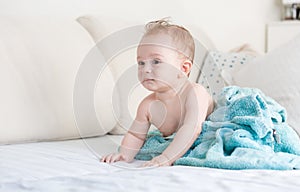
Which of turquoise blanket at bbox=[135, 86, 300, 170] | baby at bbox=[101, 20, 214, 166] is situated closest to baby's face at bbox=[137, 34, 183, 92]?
baby at bbox=[101, 20, 214, 166]

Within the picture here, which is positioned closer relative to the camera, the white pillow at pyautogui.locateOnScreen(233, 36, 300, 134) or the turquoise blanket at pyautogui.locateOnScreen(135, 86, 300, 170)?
the turquoise blanket at pyautogui.locateOnScreen(135, 86, 300, 170)

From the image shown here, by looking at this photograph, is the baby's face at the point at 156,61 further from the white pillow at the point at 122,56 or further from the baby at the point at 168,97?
the white pillow at the point at 122,56

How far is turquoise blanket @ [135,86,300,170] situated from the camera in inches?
46.7

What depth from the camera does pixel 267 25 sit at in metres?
2.87

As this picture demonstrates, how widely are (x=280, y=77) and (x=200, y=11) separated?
846mm

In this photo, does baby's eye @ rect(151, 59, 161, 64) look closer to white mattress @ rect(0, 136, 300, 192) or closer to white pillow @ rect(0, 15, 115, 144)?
white mattress @ rect(0, 136, 300, 192)

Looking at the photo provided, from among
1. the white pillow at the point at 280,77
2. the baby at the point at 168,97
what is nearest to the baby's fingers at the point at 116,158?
the baby at the point at 168,97

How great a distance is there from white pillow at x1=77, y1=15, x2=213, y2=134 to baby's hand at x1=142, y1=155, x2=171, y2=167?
13.1 inches

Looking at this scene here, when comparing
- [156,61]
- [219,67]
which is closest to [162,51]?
[156,61]

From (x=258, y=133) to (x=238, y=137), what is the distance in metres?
0.06

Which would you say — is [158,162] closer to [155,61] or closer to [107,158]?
[107,158]

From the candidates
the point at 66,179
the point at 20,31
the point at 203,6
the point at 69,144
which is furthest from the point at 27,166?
the point at 203,6

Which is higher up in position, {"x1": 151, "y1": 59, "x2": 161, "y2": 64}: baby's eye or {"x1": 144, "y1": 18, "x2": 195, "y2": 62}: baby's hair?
{"x1": 144, "y1": 18, "x2": 195, "y2": 62}: baby's hair

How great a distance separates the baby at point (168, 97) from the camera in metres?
1.31
